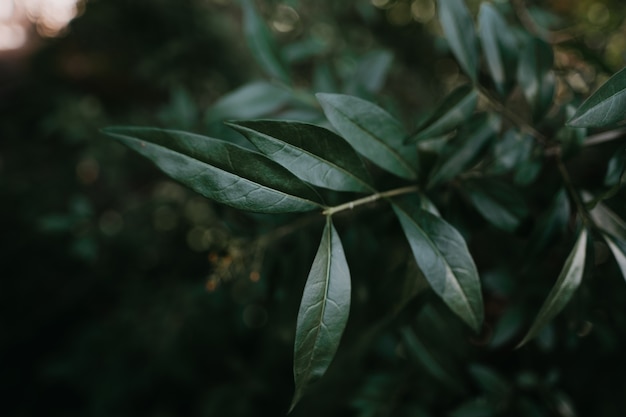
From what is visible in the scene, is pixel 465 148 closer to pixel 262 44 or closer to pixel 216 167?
pixel 216 167

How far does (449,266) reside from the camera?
1.78 feet

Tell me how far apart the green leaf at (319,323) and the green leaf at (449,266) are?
0.36ft

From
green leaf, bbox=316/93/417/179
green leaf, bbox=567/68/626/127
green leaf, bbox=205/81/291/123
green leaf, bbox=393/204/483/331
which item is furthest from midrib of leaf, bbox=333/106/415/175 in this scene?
green leaf, bbox=205/81/291/123

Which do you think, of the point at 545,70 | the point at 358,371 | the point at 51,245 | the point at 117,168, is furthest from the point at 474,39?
the point at 51,245

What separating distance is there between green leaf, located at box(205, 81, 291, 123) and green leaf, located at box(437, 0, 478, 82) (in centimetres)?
35

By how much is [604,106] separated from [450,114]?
0.67 feet

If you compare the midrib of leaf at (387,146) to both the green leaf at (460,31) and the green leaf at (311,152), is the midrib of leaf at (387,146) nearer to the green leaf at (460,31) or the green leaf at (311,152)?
the green leaf at (311,152)

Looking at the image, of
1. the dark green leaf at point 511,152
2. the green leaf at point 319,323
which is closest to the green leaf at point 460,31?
the dark green leaf at point 511,152

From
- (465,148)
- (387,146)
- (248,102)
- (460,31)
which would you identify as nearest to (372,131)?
(387,146)

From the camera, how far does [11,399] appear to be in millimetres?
2088

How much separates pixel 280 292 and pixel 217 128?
35cm

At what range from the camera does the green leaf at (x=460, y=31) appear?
2.42 ft

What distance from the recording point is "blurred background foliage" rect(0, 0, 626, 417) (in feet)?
2.95

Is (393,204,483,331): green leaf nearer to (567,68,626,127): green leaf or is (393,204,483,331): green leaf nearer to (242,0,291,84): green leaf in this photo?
(567,68,626,127): green leaf
